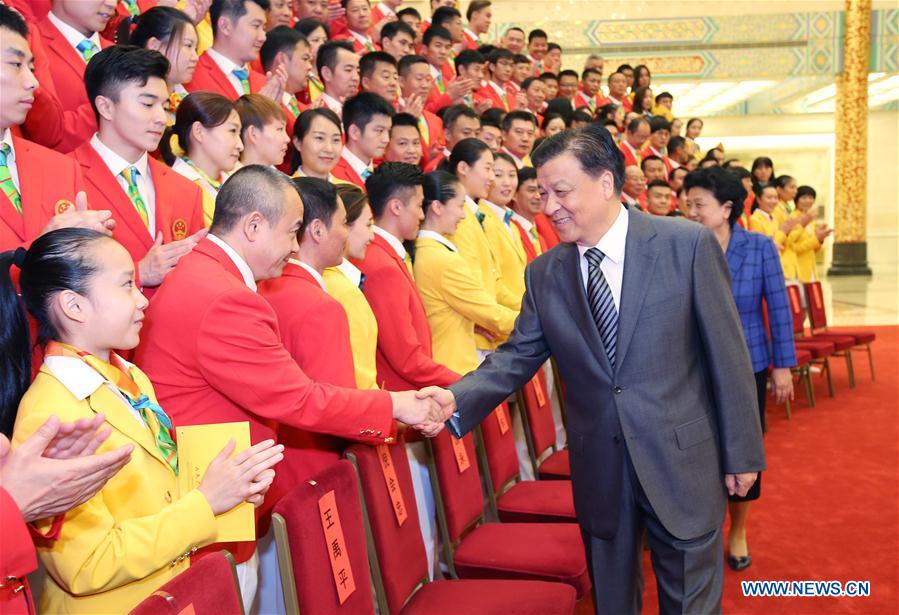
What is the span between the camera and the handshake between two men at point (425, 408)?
209cm

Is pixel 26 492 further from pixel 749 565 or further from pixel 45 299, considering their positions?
pixel 749 565

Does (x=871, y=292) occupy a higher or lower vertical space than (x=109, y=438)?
lower

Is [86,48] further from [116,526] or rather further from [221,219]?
[116,526]

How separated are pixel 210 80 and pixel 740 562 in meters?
2.80

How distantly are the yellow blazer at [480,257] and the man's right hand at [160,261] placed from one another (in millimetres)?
1602

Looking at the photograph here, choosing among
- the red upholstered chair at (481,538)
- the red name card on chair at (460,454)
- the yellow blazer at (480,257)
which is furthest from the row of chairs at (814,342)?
the red name card on chair at (460,454)

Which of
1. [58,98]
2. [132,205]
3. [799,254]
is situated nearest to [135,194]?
[132,205]

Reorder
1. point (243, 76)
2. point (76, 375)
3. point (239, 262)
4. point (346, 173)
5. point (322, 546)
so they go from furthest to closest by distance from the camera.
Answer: point (346, 173)
point (243, 76)
point (239, 262)
point (322, 546)
point (76, 375)

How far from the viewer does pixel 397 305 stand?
2646 millimetres

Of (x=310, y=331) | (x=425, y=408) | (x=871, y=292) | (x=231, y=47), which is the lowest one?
(x=871, y=292)

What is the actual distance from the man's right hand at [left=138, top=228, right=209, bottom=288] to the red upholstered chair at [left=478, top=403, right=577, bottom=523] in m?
1.13

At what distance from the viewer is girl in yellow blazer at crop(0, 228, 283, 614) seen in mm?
1308

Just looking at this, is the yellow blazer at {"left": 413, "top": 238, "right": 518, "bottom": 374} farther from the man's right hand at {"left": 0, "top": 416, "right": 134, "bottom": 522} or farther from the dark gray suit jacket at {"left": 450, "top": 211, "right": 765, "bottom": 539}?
the man's right hand at {"left": 0, "top": 416, "right": 134, "bottom": 522}

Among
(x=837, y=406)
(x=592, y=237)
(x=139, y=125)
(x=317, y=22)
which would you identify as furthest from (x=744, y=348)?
(x=837, y=406)
